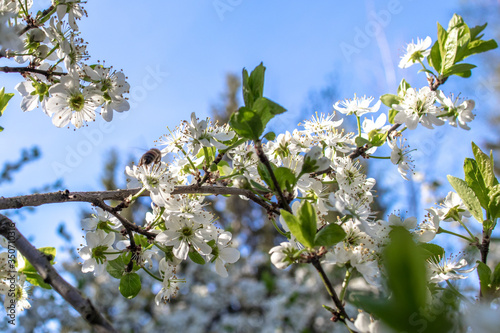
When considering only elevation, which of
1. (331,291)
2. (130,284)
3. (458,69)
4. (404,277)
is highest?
(458,69)

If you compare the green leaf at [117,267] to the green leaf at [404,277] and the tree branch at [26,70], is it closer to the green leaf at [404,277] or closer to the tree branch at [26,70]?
the tree branch at [26,70]

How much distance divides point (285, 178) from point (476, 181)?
21.7 inches

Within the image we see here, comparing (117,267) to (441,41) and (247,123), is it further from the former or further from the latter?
(441,41)

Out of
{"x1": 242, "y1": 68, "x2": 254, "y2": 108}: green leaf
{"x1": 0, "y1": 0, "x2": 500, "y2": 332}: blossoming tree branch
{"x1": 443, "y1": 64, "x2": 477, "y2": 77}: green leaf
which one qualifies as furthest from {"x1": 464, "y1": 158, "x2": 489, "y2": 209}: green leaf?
{"x1": 242, "y1": 68, "x2": 254, "y2": 108}: green leaf

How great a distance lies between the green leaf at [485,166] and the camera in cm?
103

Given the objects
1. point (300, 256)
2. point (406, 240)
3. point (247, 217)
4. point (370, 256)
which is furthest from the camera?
point (247, 217)

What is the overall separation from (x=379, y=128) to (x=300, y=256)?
64 centimetres

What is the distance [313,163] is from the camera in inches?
35.1

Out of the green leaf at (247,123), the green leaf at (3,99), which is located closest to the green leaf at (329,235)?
the green leaf at (247,123)

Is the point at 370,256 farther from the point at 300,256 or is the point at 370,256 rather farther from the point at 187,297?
the point at 187,297

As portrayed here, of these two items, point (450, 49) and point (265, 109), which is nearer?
point (265, 109)

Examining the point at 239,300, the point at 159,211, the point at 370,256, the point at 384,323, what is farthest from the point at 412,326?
the point at 239,300

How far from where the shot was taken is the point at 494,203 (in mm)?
1017

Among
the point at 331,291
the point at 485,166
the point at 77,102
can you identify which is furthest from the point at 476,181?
the point at 77,102
